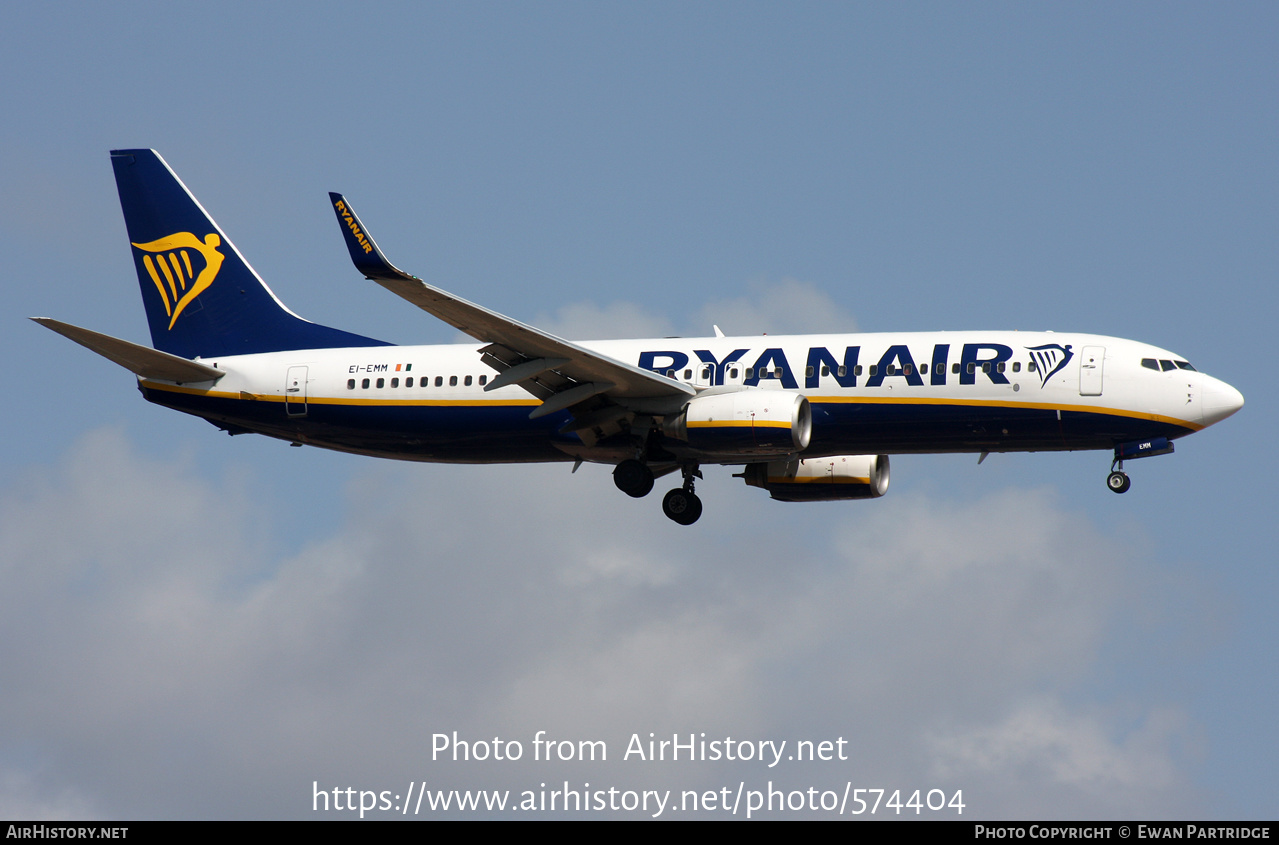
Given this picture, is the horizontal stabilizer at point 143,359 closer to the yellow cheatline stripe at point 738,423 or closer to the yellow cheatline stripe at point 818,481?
Answer: the yellow cheatline stripe at point 738,423

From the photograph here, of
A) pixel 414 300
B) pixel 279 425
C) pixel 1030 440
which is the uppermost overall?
pixel 414 300

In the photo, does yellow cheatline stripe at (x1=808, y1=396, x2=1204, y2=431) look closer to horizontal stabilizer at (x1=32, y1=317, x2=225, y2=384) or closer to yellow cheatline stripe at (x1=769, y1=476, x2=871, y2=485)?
yellow cheatline stripe at (x1=769, y1=476, x2=871, y2=485)

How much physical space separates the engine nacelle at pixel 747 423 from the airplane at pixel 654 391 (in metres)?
0.06

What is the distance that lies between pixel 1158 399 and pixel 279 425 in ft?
79.1

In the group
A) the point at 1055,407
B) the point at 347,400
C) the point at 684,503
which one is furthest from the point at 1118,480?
the point at 347,400

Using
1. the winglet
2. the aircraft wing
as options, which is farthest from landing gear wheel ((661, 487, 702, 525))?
the winglet

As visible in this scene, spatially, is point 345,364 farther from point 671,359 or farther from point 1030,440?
point 1030,440

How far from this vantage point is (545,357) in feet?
138

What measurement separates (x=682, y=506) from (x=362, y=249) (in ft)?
45.1

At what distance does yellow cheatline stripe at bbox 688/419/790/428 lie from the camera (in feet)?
136

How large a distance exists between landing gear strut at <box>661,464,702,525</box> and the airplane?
50 mm

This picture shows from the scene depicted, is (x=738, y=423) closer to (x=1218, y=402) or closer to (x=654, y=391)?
(x=654, y=391)

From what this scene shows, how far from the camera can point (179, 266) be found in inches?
2020

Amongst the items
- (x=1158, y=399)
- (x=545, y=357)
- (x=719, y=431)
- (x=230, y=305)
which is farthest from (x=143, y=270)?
(x=1158, y=399)
